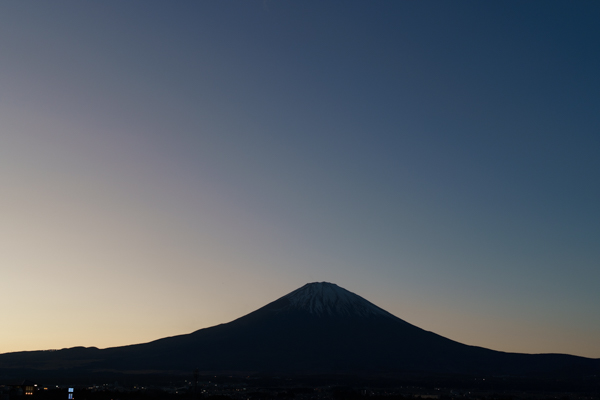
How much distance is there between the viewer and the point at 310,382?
18625 centimetres

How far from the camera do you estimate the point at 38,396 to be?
101250 mm

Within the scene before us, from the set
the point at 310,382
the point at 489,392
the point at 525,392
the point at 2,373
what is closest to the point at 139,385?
the point at 310,382

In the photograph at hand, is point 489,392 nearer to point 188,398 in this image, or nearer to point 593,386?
point 593,386

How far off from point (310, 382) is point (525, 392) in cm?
6130

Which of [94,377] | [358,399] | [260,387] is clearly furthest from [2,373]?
[358,399]

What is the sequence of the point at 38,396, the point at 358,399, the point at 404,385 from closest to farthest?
the point at 38,396 < the point at 358,399 < the point at 404,385

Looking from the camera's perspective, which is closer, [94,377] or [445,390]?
[445,390]

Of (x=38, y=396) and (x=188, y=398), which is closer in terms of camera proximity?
(x=38, y=396)

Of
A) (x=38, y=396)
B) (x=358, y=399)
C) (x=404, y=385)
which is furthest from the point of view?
(x=404, y=385)

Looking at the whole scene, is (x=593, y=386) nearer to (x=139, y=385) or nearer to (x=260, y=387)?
(x=260, y=387)

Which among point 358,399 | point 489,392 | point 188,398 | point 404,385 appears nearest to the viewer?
point 188,398

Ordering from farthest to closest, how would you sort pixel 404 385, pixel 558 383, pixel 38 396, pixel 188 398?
pixel 558 383
pixel 404 385
pixel 188 398
pixel 38 396

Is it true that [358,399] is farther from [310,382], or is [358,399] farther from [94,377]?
[94,377]

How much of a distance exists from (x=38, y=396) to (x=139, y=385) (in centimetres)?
6687
